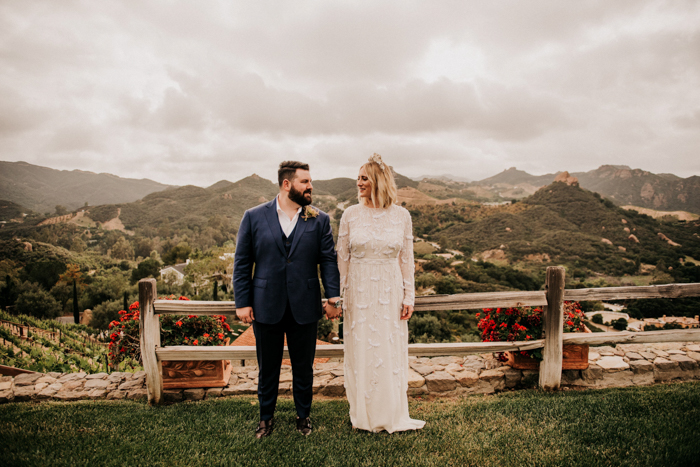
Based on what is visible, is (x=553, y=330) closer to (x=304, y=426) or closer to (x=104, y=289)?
(x=304, y=426)

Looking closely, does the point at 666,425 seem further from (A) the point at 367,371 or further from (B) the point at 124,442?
(B) the point at 124,442

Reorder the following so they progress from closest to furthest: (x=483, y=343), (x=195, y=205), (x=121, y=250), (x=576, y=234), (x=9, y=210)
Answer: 1. (x=483, y=343)
2. (x=9, y=210)
3. (x=576, y=234)
4. (x=121, y=250)
5. (x=195, y=205)

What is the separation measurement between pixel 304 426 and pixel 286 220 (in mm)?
1707

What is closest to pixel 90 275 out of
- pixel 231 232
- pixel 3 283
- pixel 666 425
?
pixel 3 283

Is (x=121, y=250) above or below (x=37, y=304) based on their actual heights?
above

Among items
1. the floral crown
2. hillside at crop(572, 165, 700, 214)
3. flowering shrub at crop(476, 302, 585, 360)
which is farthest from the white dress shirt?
hillside at crop(572, 165, 700, 214)

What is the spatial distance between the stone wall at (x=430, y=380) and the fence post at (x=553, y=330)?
20cm

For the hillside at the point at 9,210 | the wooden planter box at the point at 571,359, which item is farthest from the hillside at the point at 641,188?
the hillside at the point at 9,210

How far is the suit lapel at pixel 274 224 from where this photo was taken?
2.52 metres

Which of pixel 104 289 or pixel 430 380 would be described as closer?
pixel 430 380

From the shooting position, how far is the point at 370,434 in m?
2.63

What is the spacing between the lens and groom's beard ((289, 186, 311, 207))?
8.45 ft

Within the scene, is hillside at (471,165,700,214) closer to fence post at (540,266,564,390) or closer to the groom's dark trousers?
fence post at (540,266,564,390)

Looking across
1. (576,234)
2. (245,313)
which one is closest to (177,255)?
(245,313)
